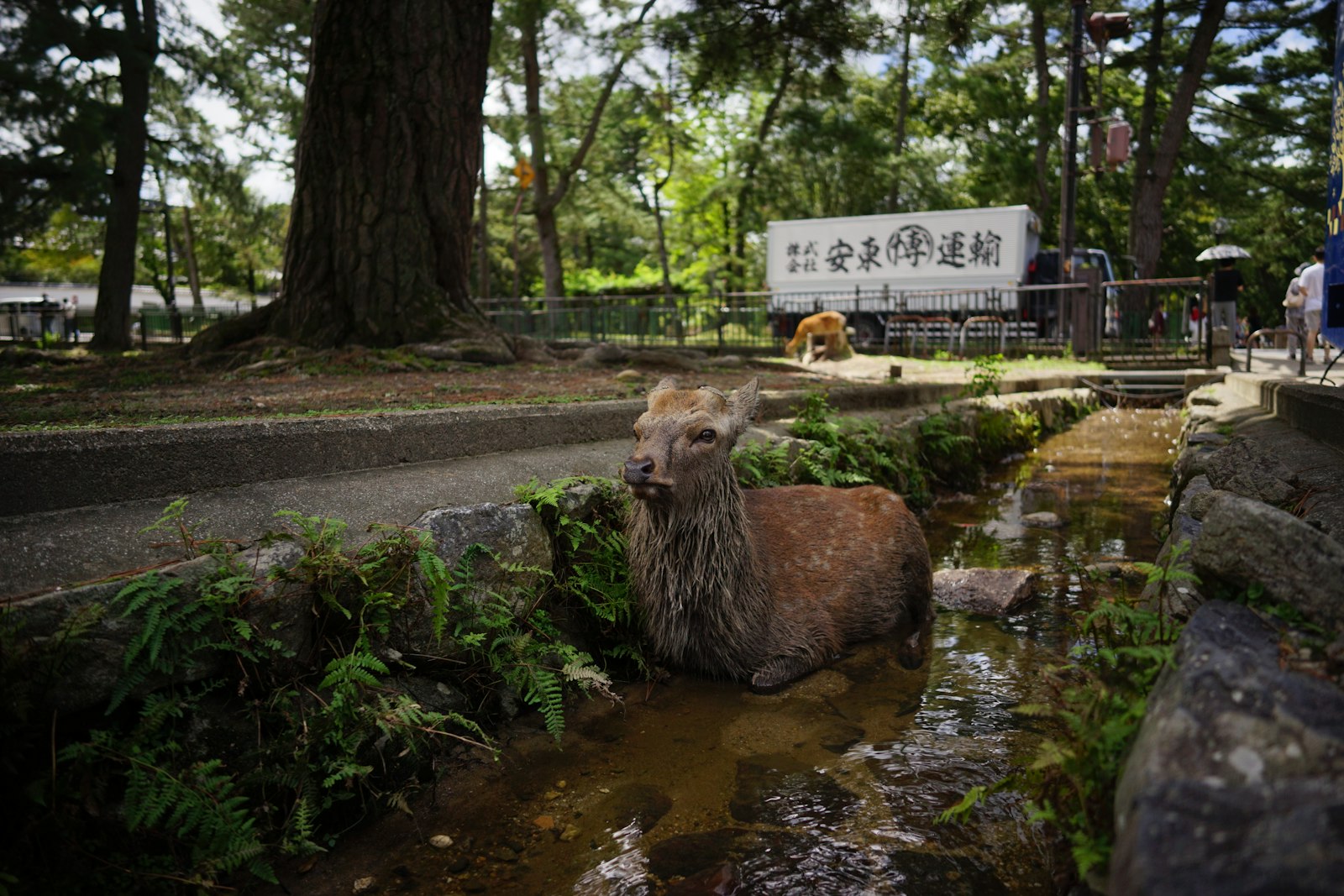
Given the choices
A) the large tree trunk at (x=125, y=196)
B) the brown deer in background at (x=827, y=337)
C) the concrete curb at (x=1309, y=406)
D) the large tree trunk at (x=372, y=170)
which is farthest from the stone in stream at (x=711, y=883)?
the large tree trunk at (x=125, y=196)

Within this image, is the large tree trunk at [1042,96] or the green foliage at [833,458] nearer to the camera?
the green foliage at [833,458]

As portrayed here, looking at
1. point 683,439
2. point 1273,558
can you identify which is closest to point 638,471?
point 683,439

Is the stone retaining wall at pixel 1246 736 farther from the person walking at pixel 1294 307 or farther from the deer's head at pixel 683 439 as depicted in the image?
the person walking at pixel 1294 307

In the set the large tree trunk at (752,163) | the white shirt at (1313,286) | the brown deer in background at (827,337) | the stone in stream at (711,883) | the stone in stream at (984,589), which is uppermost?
the large tree trunk at (752,163)

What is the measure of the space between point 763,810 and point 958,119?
38.3 meters

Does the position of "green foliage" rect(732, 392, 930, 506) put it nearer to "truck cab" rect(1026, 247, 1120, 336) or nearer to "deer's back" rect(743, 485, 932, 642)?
"deer's back" rect(743, 485, 932, 642)

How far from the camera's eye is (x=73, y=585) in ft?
9.65

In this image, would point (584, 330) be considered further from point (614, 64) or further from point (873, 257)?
point (873, 257)

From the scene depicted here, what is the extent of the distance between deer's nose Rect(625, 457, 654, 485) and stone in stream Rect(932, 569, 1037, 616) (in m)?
2.90

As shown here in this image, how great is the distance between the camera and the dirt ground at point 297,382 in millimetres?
5512

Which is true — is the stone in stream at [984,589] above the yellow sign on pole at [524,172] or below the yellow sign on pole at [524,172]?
below

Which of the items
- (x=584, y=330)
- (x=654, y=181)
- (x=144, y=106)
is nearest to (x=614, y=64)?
(x=584, y=330)

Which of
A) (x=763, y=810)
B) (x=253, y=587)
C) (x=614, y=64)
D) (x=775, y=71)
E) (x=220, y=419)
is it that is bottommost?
(x=763, y=810)

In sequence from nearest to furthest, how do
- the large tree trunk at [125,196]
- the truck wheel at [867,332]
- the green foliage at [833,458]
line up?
the green foliage at [833,458]
the large tree trunk at [125,196]
the truck wheel at [867,332]
